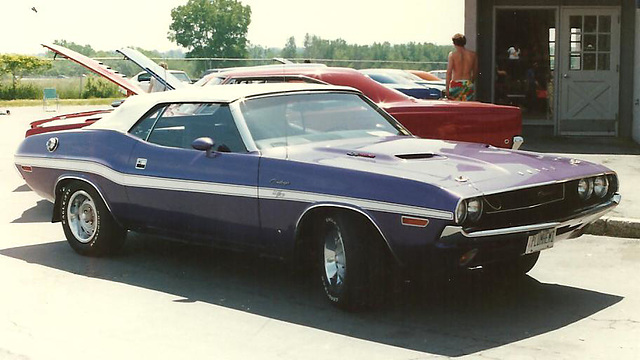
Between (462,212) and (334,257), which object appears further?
(334,257)

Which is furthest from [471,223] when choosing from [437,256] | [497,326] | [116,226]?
[116,226]

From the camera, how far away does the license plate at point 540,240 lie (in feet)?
19.9

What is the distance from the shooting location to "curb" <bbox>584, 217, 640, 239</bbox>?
8.91 m

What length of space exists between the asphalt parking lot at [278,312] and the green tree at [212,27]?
5172cm

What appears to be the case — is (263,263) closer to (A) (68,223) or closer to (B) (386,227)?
(A) (68,223)

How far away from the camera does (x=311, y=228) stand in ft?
21.5

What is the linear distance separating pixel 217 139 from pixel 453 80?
27.5 feet

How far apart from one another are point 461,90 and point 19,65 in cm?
3623

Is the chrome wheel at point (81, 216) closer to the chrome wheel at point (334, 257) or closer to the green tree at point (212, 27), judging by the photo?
the chrome wheel at point (334, 257)

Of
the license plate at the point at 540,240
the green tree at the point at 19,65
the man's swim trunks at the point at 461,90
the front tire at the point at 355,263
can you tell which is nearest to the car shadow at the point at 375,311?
the front tire at the point at 355,263

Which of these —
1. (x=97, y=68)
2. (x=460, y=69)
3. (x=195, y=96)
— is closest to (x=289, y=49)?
(x=460, y=69)

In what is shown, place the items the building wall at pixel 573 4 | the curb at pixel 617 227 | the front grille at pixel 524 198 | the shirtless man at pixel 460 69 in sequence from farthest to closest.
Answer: the building wall at pixel 573 4 → the shirtless man at pixel 460 69 → the curb at pixel 617 227 → the front grille at pixel 524 198

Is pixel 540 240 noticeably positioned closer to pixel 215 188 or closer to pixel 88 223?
pixel 215 188

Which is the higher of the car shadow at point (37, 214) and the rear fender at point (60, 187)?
the rear fender at point (60, 187)
